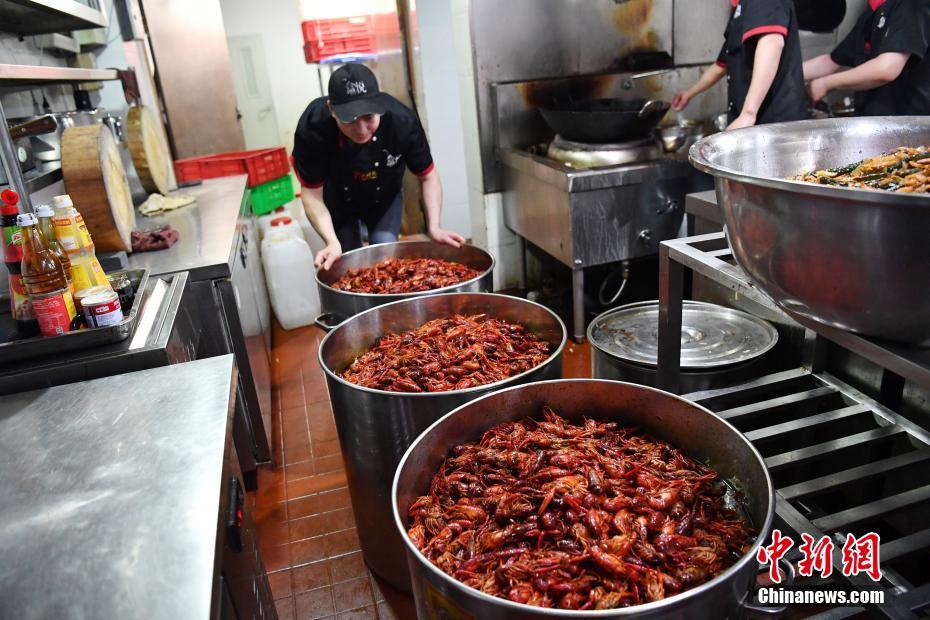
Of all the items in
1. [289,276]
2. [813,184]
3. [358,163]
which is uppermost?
[813,184]

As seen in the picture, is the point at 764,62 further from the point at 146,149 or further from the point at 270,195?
the point at 270,195

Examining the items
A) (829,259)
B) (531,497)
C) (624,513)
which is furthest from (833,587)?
(829,259)

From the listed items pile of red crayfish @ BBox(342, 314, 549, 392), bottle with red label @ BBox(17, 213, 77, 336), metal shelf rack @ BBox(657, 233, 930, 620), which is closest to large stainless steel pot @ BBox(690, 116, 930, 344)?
metal shelf rack @ BBox(657, 233, 930, 620)

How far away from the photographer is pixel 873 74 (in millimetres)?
3412

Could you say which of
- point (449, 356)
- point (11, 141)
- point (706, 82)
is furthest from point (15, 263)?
point (706, 82)

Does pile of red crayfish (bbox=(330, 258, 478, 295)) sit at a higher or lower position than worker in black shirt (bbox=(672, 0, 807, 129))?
lower

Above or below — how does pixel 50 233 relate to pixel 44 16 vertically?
below

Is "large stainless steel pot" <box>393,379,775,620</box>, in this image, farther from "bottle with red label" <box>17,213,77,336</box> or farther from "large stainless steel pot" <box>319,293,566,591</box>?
"bottle with red label" <box>17,213,77,336</box>

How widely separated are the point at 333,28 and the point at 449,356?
239 inches

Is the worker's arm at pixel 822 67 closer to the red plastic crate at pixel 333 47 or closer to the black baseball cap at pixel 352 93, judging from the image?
the black baseball cap at pixel 352 93

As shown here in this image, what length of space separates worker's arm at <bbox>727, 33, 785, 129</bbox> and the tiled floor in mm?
1741

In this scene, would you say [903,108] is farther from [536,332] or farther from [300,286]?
[300,286]

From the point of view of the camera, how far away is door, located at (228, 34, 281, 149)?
10086 millimetres

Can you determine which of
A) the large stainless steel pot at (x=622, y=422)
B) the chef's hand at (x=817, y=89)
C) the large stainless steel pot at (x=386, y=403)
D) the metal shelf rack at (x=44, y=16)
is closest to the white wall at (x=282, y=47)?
the metal shelf rack at (x=44, y=16)
